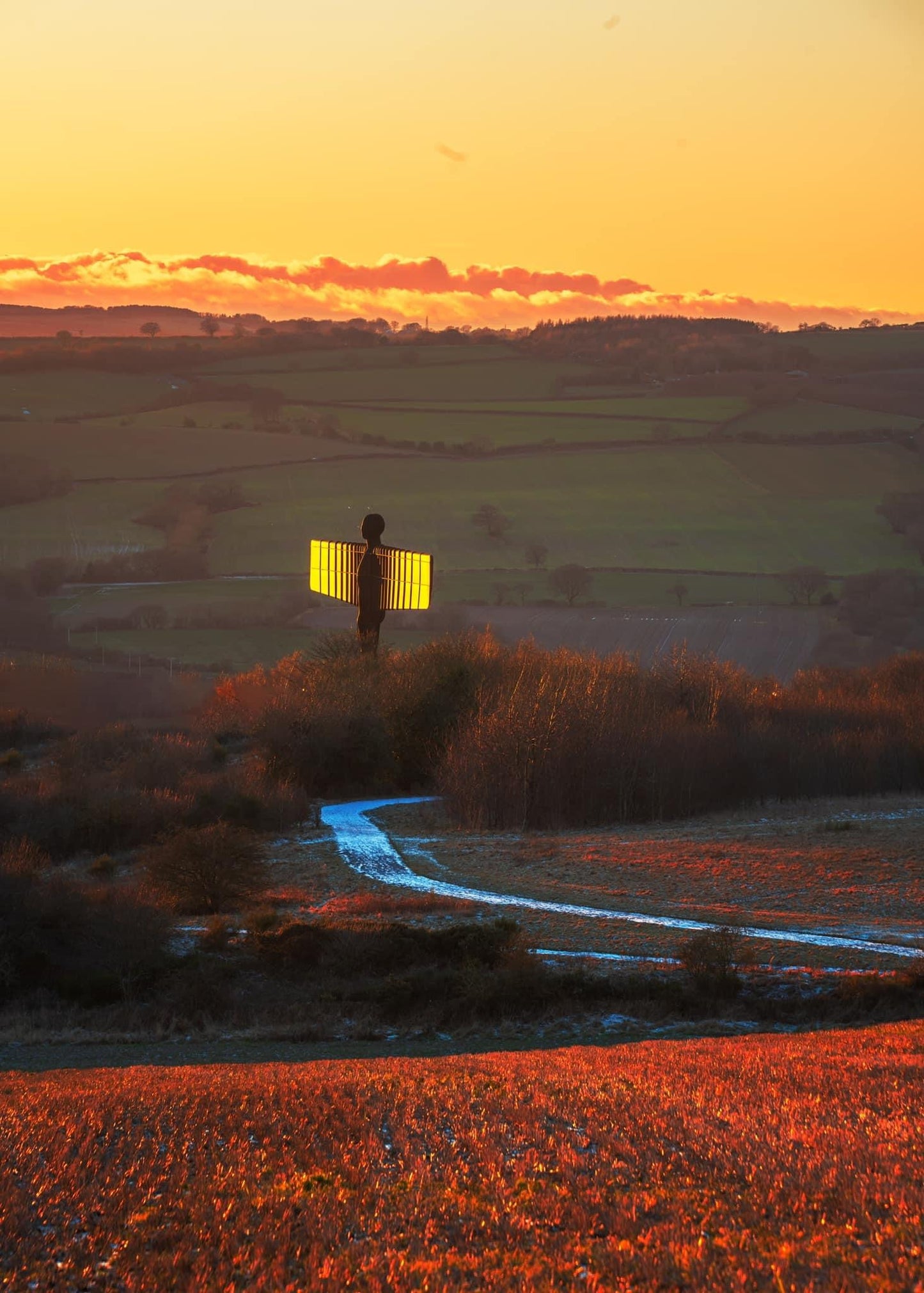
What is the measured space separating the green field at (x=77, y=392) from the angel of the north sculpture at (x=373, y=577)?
3892 inches

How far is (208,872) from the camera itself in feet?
95.6

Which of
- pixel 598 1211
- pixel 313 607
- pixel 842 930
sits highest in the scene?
pixel 598 1211

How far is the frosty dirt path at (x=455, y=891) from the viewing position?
22656 millimetres

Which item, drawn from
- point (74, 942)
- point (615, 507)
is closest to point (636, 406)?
point (615, 507)

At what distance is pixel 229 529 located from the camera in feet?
371

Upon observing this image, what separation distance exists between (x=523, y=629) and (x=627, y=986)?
68.2m

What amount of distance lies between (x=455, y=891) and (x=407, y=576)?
23.6 meters

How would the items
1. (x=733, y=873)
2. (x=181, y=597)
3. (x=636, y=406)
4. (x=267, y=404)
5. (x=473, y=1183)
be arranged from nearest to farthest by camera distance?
(x=473, y=1183) → (x=733, y=873) → (x=181, y=597) → (x=267, y=404) → (x=636, y=406)

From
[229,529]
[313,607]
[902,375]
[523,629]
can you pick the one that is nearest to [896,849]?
[523,629]

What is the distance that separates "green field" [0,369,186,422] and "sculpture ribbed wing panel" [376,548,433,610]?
10157 cm

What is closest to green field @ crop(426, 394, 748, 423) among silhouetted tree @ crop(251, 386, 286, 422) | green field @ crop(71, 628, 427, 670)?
silhouetted tree @ crop(251, 386, 286, 422)

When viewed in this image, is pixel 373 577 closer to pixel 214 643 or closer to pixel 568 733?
pixel 568 733

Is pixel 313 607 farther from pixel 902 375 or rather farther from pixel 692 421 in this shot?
pixel 902 375

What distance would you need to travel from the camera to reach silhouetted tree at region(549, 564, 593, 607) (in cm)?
9981
